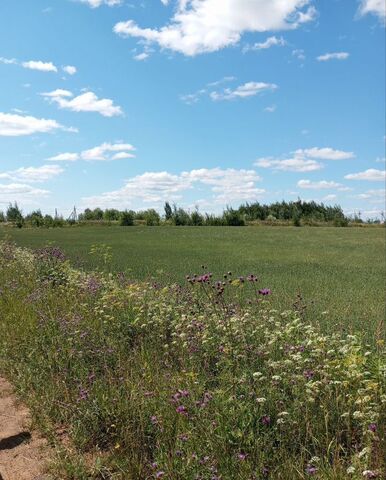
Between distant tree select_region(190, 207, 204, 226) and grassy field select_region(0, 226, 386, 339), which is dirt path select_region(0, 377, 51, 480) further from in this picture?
distant tree select_region(190, 207, 204, 226)

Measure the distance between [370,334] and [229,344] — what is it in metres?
2.81

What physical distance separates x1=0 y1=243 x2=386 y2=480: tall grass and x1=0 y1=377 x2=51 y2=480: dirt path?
139mm

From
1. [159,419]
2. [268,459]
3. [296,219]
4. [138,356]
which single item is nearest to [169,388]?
[159,419]

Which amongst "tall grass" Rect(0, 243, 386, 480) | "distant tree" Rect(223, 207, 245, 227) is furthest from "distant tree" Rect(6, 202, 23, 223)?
"tall grass" Rect(0, 243, 386, 480)

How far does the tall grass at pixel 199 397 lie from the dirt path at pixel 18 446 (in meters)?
0.14

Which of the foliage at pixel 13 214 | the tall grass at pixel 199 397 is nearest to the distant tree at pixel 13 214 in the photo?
the foliage at pixel 13 214

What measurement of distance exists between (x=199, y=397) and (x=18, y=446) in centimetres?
152

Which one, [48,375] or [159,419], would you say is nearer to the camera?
[159,419]

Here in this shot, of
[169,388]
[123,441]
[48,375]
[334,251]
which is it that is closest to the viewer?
[123,441]

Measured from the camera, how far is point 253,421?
11.6ft

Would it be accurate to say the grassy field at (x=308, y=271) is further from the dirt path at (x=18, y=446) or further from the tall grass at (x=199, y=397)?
the dirt path at (x=18, y=446)

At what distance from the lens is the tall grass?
326 centimetres

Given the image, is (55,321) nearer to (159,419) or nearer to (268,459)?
(159,419)

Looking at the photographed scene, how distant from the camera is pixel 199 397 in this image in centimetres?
406
